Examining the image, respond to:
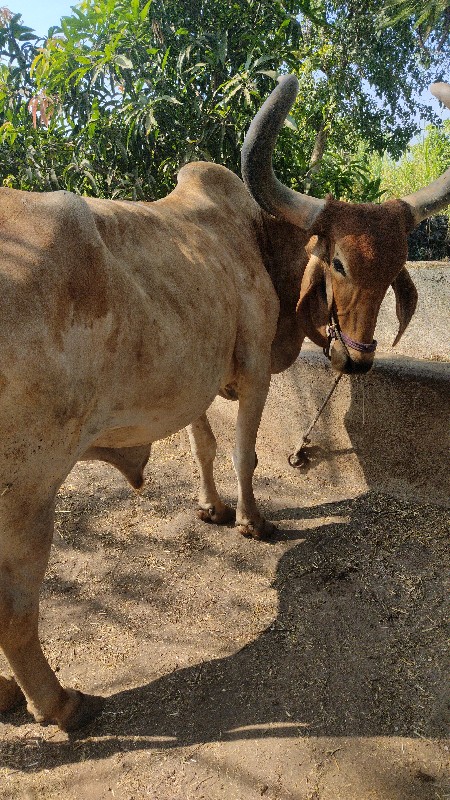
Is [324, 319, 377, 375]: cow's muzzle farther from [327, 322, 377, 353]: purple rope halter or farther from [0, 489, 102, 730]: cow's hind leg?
[0, 489, 102, 730]: cow's hind leg

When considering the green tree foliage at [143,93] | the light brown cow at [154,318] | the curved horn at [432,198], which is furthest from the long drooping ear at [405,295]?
the green tree foliage at [143,93]

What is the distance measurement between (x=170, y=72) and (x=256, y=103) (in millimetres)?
792

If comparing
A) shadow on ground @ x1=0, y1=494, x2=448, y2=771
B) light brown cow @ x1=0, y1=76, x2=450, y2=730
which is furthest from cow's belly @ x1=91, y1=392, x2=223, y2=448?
shadow on ground @ x1=0, y1=494, x2=448, y2=771

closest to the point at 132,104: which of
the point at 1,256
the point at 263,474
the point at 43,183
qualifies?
the point at 43,183

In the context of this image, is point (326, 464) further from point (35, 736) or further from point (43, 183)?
point (43, 183)

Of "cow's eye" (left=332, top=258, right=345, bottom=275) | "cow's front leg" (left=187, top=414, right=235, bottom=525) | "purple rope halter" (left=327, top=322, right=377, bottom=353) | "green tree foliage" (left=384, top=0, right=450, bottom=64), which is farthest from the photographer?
"green tree foliage" (left=384, top=0, right=450, bottom=64)

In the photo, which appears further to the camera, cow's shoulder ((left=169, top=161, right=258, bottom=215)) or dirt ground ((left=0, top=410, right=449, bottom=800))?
cow's shoulder ((left=169, top=161, right=258, bottom=215))

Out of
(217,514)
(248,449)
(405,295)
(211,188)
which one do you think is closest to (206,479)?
(217,514)

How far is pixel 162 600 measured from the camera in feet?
11.1

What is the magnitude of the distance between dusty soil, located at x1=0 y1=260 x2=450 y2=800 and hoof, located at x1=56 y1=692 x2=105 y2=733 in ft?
0.14

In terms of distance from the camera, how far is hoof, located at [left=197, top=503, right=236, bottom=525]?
13.6 ft

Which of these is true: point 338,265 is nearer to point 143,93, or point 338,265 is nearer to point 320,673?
point 320,673

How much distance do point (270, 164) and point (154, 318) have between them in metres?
1.21

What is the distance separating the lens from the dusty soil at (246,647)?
2.35 meters
